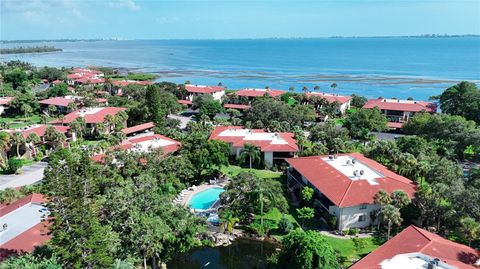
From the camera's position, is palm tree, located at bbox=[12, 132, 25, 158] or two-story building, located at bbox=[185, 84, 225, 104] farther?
two-story building, located at bbox=[185, 84, 225, 104]

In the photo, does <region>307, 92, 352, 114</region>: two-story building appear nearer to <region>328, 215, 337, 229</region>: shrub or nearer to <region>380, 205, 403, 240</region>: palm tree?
<region>328, 215, 337, 229</region>: shrub

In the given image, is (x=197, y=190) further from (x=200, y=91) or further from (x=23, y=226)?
(x=200, y=91)

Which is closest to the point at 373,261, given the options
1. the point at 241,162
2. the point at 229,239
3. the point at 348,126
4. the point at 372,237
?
the point at 372,237

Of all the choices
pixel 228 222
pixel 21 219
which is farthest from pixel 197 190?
pixel 21 219

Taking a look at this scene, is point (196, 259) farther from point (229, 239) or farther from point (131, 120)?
point (131, 120)

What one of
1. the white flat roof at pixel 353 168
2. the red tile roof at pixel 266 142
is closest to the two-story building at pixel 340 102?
the red tile roof at pixel 266 142

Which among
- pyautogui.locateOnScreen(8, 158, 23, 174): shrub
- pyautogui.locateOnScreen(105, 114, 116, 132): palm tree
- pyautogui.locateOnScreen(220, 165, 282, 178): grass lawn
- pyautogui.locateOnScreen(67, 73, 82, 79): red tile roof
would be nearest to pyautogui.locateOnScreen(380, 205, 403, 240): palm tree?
pyautogui.locateOnScreen(220, 165, 282, 178): grass lawn

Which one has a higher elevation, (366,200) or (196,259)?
(366,200)
